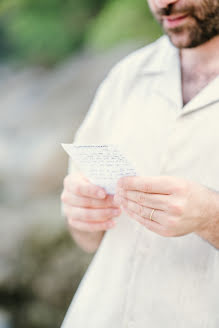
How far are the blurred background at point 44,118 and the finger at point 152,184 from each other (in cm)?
156

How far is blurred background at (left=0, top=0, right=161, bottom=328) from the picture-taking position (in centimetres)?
219

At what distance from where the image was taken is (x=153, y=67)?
2.82 ft

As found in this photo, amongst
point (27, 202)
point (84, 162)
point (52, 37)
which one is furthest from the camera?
point (52, 37)

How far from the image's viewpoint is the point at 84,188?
77 centimetres

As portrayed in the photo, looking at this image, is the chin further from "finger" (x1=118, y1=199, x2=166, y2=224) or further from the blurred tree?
the blurred tree

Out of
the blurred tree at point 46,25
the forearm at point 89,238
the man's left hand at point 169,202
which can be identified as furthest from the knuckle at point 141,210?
the blurred tree at point 46,25

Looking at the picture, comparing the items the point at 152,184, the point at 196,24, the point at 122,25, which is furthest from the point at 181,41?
the point at 122,25

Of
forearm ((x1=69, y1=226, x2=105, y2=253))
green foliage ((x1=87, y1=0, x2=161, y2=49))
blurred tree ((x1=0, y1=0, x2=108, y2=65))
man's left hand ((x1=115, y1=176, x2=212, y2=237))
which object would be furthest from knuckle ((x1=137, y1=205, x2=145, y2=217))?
blurred tree ((x1=0, y1=0, x2=108, y2=65))

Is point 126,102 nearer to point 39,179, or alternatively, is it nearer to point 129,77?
point 129,77

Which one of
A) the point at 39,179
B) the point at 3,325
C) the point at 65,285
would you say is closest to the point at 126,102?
the point at 65,285

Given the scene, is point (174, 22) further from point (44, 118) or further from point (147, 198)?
point (44, 118)

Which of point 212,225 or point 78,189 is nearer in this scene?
point 212,225

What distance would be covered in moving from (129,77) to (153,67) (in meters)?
0.06

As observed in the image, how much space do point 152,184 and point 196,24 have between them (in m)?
0.32
